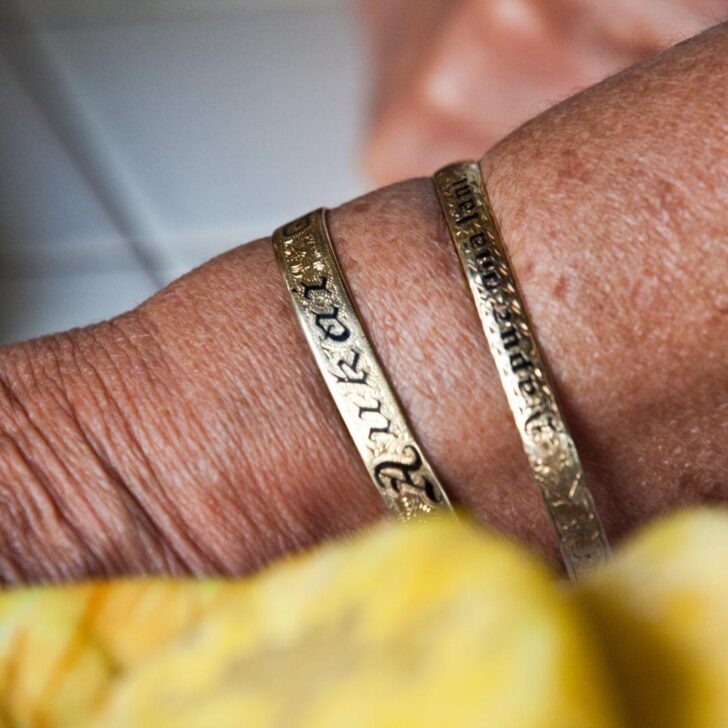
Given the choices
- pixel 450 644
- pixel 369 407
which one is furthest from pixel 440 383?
pixel 450 644

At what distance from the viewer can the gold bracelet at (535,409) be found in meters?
0.31

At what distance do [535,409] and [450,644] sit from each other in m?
0.18

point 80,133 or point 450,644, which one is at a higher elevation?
point 80,133

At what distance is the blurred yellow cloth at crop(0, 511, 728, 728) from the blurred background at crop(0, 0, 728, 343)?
0.43m

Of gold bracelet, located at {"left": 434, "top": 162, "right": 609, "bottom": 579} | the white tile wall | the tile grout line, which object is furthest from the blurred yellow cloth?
the tile grout line

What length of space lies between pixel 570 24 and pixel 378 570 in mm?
486

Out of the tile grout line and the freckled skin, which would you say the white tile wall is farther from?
the freckled skin

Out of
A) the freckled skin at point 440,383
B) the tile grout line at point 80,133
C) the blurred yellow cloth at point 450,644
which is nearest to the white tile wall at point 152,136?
the tile grout line at point 80,133

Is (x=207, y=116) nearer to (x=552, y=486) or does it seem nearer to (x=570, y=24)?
(x=570, y=24)

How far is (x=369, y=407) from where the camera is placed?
0.32 metres

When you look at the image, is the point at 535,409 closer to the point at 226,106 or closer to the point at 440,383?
the point at 440,383

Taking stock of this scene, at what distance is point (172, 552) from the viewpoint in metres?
0.34

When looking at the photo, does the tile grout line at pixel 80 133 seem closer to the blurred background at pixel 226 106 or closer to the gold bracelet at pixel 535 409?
the blurred background at pixel 226 106

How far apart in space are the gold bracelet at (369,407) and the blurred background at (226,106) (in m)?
0.30
